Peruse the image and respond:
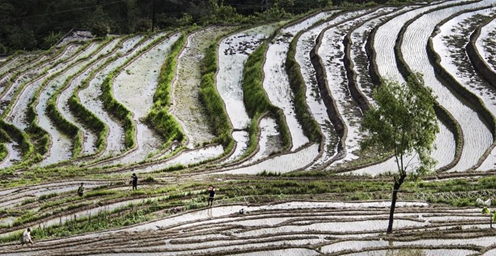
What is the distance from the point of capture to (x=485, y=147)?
99.4 ft

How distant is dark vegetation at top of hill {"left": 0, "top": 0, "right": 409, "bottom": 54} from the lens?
58.3 meters

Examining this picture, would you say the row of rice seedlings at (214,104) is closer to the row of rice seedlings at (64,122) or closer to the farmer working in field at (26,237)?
the row of rice seedlings at (64,122)

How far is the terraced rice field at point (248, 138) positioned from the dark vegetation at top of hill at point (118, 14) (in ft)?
12.1

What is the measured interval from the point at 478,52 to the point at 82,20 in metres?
34.4

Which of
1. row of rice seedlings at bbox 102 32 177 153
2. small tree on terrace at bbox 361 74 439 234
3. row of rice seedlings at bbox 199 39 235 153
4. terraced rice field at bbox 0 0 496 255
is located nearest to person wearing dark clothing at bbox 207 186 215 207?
terraced rice field at bbox 0 0 496 255

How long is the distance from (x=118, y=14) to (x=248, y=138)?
35.2 m

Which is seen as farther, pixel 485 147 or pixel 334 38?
pixel 334 38

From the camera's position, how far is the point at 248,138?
113 ft

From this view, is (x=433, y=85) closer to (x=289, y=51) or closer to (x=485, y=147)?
(x=485, y=147)

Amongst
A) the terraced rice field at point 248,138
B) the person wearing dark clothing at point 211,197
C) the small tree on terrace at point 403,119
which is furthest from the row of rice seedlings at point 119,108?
the small tree on terrace at point 403,119

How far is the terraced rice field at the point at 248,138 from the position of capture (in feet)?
71.6

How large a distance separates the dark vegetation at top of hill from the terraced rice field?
368 centimetres

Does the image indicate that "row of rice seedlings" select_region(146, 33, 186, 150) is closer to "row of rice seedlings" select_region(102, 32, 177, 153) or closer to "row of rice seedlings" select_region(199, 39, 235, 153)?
"row of rice seedlings" select_region(102, 32, 177, 153)

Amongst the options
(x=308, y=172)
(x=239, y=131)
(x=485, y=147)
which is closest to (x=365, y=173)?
(x=308, y=172)
